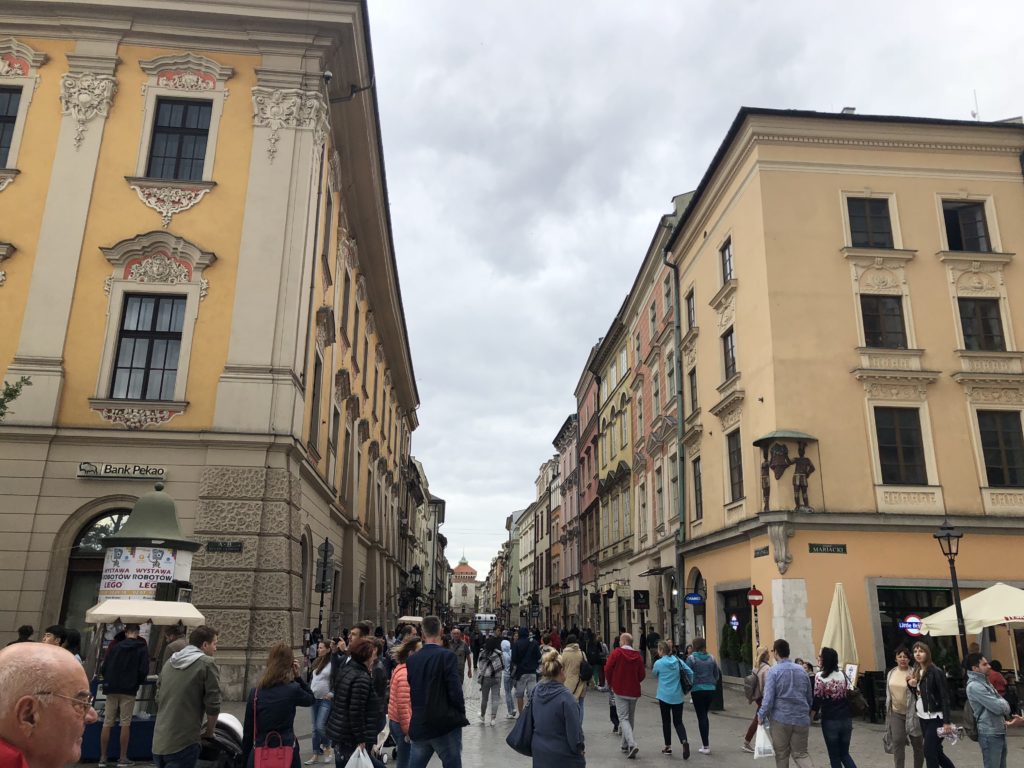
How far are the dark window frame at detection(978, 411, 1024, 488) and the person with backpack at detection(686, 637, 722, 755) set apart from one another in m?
12.2

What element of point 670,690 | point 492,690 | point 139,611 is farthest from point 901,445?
point 139,611

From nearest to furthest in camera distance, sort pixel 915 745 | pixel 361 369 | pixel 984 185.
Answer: pixel 915 745 < pixel 984 185 < pixel 361 369

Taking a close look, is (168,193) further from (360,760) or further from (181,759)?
(360,760)

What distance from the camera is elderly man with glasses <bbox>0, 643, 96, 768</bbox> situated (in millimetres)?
2281

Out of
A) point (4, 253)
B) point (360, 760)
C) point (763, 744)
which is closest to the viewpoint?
point (360, 760)

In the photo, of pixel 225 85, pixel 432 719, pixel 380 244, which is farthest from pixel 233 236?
pixel 432 719

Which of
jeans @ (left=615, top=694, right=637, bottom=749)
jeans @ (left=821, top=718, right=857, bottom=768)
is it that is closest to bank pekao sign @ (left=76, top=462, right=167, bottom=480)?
jeans @ (left=615, top=694, right=637, bottom=749)

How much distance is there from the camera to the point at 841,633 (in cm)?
1764

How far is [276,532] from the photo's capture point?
16.0 meters

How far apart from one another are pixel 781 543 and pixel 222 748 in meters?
17.6

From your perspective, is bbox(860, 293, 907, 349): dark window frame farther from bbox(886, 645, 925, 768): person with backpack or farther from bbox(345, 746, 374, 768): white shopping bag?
bbox(345, 746, 374, 768): white shopping bag

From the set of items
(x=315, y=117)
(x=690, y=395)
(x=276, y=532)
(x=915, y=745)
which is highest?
(x=315, y=117)

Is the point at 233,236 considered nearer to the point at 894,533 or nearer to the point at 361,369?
the point at 361,369

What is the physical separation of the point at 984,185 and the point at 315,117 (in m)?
19.8
